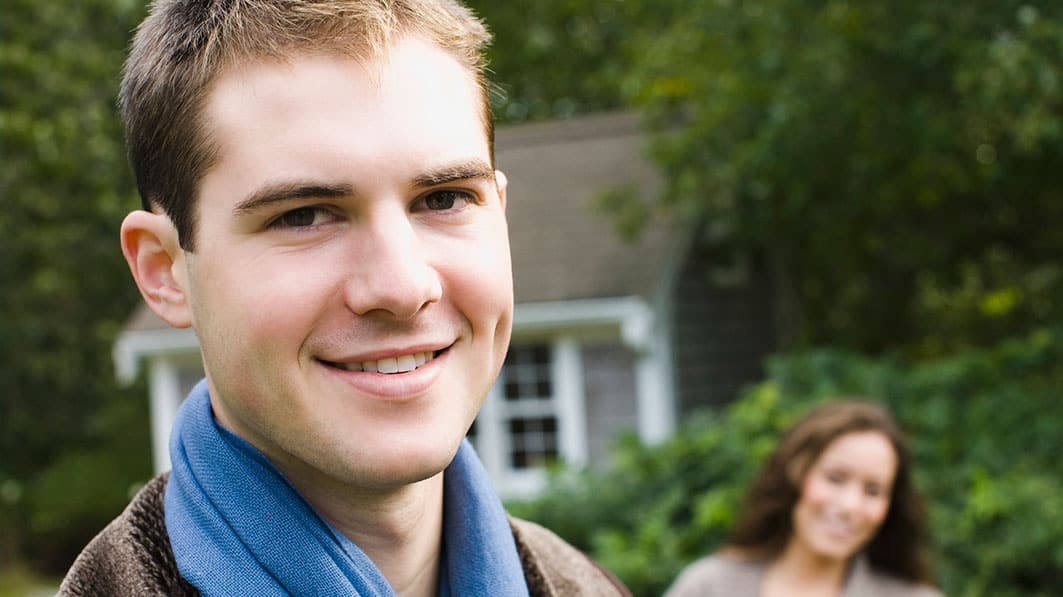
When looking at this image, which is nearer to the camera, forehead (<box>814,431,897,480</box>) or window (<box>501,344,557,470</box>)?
forehead (<box>814,431,897,480</box>)

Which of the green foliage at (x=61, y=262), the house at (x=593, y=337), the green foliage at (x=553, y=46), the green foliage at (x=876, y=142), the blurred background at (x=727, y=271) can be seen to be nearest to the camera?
the blurred background at (x=727, y=271)

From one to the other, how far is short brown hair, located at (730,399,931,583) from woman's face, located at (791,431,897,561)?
0.12 ft

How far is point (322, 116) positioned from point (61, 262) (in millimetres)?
15470

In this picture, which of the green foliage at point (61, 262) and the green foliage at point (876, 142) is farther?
the green foliage at point (61, 262)

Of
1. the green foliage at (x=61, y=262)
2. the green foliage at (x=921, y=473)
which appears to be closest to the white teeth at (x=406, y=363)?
the green foliage at (x=921, y=473)

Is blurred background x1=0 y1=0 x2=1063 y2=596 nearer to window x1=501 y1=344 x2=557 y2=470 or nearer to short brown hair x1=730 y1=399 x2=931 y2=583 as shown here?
window x1=501 y1=344 x2=557 y2=470

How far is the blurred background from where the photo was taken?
7199mm

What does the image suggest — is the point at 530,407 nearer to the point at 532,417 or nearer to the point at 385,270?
the point at 532,417

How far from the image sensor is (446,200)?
1.31 metres

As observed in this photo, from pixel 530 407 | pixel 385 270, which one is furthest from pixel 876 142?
pixel 385 270

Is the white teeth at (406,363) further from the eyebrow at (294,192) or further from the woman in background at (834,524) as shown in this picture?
the woman in background at (834,524)

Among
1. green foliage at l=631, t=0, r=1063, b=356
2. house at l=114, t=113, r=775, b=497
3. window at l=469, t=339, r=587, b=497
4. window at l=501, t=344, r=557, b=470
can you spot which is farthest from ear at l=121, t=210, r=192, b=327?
window at l=501, t=344, r=557, b=470

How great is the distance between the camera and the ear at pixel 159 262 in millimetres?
1318

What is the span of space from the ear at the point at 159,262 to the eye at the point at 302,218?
0.15 metres
